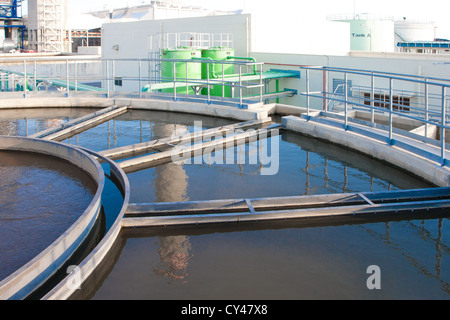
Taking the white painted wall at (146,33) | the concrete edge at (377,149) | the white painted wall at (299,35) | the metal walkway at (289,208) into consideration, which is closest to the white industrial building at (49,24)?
the white painted wall at (146,33)

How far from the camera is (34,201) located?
5035mm

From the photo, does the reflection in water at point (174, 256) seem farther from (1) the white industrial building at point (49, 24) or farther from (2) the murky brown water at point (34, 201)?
(1) the white industrial building at point (49, 24)

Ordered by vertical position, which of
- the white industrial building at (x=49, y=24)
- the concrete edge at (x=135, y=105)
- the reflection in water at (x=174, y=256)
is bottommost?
the reflection in water at (x=174, y=256)

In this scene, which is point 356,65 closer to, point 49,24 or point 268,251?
point 268,251

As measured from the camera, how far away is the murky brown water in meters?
3.98

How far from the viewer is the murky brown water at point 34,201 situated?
13.0 ft

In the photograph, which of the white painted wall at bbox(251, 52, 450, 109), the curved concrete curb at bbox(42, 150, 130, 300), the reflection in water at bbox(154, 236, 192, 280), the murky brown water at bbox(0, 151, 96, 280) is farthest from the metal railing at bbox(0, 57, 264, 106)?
the curved concrete curb at bbox(42, 150, 130, 300)

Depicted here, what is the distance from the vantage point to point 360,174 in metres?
5.95

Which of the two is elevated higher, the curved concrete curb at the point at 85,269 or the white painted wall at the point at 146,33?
the white painted wall at the point at 146,33

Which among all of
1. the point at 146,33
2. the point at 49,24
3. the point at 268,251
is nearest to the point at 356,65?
the point at 146,33

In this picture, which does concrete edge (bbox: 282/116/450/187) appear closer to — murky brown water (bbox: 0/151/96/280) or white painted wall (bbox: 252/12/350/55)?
murky brown water (bbox: 0/151/96/280)

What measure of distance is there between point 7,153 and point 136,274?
175 inches
